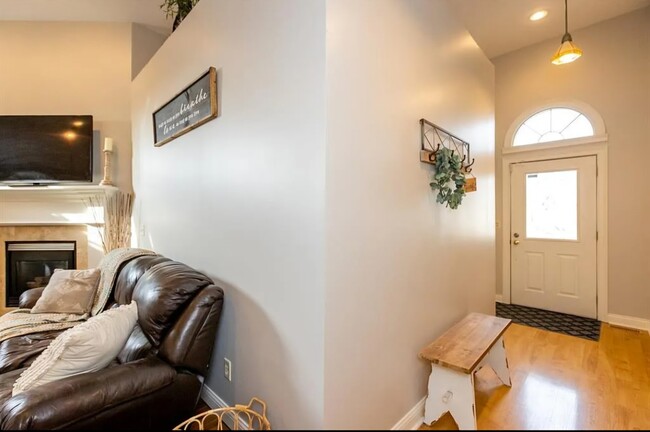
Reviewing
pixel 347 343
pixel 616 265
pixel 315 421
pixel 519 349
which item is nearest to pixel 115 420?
pixel 315 421

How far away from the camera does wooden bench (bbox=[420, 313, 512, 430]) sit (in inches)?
48.1

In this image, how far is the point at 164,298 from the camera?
148cm

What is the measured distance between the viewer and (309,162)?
3.82 ft

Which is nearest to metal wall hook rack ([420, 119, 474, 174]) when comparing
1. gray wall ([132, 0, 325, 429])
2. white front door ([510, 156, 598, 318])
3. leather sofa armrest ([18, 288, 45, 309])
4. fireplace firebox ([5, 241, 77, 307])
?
white front door ([510, 156, 598, 318])

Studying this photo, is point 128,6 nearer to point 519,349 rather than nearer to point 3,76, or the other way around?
point 3,76

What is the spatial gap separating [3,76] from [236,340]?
4.12 m

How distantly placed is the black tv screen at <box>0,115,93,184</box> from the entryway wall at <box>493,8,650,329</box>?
14.4 ft

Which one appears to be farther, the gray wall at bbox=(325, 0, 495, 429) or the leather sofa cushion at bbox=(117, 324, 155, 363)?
the leather sofa cushion at bbox=(117, 324, 155, 363)

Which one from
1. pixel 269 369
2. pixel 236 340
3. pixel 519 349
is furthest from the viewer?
pixel 519 349

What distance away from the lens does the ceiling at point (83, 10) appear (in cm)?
311

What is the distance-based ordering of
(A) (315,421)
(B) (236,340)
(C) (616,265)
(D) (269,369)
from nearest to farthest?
(A) (315,421) → (D) (269,369) → (B) (236,340) → (C) (616,265)

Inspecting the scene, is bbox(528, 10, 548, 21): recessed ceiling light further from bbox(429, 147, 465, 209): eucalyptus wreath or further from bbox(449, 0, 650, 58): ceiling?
bbox(429, 147, 465, 209): eucalyptus wreath

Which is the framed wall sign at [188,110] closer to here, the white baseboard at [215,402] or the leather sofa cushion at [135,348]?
the leather sofa cushion at [135,348]

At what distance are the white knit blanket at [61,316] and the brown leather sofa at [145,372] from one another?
12 cm
